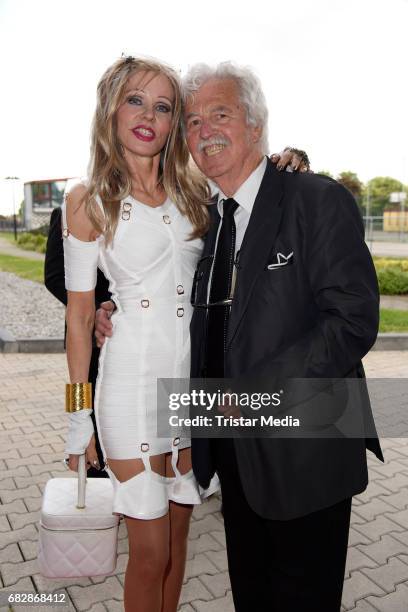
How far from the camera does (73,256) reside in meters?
2.40

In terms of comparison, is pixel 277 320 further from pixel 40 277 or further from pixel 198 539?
pixel 40 277

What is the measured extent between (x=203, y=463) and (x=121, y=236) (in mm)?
982

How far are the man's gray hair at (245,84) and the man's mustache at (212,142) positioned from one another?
13 centimetres

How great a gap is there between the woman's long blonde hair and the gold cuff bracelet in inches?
24.5

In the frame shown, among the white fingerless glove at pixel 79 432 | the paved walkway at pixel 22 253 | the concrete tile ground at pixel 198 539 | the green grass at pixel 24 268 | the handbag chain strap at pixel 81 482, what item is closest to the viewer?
the white fingerless glove at pixel 79 432

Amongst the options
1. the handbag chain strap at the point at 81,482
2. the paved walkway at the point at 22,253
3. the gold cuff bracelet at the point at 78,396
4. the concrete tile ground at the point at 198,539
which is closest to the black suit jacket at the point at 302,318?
the gold cuff bracelet at the point at 78,396

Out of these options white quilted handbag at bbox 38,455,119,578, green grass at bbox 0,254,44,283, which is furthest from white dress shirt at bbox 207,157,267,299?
green grass at bbox 0,254,44,283

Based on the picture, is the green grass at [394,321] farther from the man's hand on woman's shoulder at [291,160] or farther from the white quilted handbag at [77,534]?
the man's hand on woman's shoulder at [291,160]

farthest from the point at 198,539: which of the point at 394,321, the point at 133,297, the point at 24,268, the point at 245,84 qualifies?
the point at 24,268

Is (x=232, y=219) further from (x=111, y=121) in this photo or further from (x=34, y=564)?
(x=34, y=564)

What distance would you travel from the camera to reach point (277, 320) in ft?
6.63

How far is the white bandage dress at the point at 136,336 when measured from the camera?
239 centimetres

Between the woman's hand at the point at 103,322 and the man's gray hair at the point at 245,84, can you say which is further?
the woman's hand at the point at 103,322

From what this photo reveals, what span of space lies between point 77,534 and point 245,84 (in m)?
2.28
